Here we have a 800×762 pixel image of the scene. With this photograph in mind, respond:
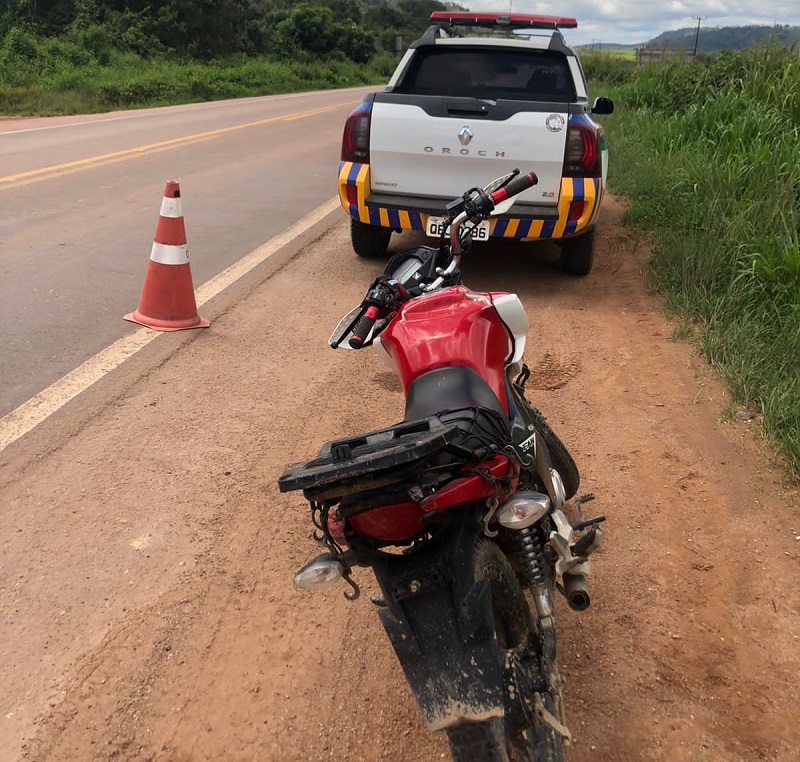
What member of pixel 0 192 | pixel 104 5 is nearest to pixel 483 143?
pixel 0 192

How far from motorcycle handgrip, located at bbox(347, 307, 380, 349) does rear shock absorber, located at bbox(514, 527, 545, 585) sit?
2.25 ft

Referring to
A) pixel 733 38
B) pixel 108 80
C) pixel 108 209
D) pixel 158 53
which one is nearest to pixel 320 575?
pixel 108 209

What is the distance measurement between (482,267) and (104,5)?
34.7 metres

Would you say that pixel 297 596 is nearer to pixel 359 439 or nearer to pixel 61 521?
pixel 61 521

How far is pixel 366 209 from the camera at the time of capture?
6.09 metres

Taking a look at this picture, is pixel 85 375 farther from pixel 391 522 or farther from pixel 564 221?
pixel 564 221

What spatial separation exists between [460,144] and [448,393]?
404 cm

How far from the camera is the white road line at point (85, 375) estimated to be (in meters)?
3.95

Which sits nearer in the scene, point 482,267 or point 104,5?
point 482,267

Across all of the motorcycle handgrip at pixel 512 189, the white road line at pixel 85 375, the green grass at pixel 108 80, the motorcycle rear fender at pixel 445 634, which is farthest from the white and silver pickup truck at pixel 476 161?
the green grass at pixel 108 80

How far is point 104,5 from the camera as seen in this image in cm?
3497

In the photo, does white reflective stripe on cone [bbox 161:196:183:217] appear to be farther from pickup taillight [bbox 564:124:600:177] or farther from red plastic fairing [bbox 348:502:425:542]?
red plastic fairing [bbox 348:502:425:542]

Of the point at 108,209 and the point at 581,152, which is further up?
the point at 581,152

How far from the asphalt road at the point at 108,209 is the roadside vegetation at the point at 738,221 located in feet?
11.8
